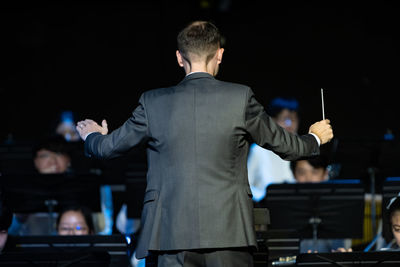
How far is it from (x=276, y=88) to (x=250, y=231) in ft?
21.6

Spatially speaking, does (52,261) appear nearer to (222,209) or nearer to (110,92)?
(222,209)

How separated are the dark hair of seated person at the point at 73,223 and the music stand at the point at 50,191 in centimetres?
15

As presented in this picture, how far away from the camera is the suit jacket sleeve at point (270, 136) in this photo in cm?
336

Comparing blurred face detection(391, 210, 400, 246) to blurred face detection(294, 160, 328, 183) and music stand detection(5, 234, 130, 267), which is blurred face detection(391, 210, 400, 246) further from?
blurred face detection(294, 160, 328, 183)

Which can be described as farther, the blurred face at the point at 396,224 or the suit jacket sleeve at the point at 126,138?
the blurred face at the point at 396,224

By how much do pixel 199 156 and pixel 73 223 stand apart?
286 centimetres

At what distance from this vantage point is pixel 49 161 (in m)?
6.77

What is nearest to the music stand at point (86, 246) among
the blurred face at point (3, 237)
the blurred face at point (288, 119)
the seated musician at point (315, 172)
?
the blurred face at point (3, 237)

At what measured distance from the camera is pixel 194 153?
331 centimetres

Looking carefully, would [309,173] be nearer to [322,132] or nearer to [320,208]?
[320,208]

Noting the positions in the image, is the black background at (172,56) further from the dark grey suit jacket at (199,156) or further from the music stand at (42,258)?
the dark grey suit jacket at (199,156)

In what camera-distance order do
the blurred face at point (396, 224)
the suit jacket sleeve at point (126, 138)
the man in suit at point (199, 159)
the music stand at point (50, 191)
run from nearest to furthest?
the man in suit at point (199, 159), the suit jacket sleeve at point (126, 138), the blurred face at point (396, 224), the music stand at point (50, 191)

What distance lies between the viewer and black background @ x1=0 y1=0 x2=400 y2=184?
9.70 meters

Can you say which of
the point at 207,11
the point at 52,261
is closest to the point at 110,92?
the point at 207,11
